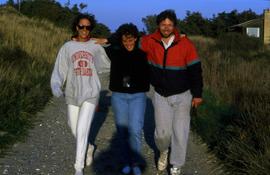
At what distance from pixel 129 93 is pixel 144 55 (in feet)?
1.61

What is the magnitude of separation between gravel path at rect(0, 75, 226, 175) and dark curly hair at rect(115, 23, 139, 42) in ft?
5.96

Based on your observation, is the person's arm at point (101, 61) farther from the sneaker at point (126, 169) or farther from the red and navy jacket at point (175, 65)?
the sneaker at point (126, 169)

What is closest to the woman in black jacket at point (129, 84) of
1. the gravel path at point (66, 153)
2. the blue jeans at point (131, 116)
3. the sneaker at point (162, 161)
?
the blue jeans at point (131, 116)

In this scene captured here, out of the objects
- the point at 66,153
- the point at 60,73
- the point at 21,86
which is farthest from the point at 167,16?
the point at 21,86

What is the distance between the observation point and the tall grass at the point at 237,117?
23.2 ft

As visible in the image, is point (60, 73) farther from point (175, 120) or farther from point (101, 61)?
point (175, 120)

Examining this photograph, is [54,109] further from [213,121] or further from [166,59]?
[166,59]

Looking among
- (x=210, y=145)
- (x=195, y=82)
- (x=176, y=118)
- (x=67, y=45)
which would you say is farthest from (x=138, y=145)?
(x=210, y=145)

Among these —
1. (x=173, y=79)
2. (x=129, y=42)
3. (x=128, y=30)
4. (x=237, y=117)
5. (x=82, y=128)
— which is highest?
(x=128, y=30)

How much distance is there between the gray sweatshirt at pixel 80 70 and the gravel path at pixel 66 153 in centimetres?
108

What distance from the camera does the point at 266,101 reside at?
864cm

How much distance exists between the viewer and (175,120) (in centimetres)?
691

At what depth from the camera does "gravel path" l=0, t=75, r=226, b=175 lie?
7465mm

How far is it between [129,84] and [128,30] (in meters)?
0.65
